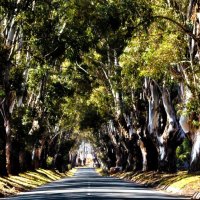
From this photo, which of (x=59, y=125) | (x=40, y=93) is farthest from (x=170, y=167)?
(x=59, y=125)

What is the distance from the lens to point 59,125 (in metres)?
70.6

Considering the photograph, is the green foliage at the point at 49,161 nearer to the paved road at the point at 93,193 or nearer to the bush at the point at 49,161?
the bush at the point at 49,161

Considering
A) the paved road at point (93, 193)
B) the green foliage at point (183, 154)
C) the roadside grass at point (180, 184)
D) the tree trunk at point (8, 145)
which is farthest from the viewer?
the green foliage at point (183, 154)

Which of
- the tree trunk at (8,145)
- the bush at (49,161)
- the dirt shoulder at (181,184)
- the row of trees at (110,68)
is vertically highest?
the row of trees at (110,68)

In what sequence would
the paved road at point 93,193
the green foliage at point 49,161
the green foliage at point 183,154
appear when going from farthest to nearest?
the green foliage at point 183,154
the green foliage at point 49,161
the paved road at point 93,193

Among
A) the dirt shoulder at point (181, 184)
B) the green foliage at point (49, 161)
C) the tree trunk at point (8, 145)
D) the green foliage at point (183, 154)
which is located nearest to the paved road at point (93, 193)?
the dirt shoulder at point (181, 184)

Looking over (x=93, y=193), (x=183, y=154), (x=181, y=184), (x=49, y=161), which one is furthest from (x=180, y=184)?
(x=183, y=154)

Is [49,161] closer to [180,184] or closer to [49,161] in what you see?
[49,161]

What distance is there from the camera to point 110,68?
44.2 meters

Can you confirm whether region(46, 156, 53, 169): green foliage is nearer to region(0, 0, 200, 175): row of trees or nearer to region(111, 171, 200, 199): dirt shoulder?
region(0, 0, 200, 175): row of trees

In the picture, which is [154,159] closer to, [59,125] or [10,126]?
[10,126]

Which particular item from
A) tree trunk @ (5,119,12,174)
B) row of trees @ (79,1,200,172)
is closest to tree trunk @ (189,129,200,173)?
row of trees @ (79,1,200,172)

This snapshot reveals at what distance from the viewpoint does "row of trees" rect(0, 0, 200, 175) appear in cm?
2556

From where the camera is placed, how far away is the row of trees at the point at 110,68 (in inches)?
1006
